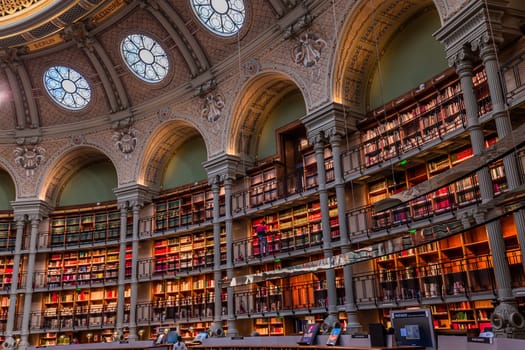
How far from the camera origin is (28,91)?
18906 mm

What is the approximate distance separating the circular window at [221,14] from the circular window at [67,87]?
5.82m

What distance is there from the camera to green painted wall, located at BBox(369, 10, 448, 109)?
11.6m

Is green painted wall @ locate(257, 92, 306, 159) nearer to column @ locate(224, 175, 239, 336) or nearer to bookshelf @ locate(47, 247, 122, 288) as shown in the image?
column @ locate(224, 175, 239, 336)

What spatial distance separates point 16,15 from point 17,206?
276 inches

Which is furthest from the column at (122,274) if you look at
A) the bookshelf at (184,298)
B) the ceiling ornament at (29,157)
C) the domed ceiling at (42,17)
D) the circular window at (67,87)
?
the domed ceiling at (42,17)

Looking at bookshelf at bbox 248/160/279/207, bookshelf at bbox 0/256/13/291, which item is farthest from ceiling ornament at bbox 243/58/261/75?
bookshelf at bbox 0/256/13/291

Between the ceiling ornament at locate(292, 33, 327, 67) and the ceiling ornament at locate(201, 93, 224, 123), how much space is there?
3.31 metres

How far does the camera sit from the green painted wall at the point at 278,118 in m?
15.3

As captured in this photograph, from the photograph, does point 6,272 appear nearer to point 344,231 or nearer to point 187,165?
point 187,165

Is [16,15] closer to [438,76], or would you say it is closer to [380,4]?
[380,4]

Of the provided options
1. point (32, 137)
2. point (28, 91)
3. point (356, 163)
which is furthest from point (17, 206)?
point (356, 163)

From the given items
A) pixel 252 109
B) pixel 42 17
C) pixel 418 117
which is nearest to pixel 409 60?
pixel 418 117

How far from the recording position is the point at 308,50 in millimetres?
13469

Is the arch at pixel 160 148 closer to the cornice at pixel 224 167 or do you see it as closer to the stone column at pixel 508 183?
the cornice at pixel 224 167
